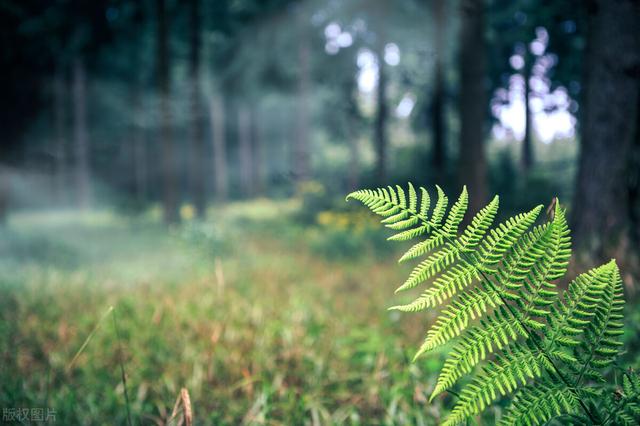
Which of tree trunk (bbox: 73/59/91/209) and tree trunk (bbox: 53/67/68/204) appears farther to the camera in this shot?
tree trunk (bbox: 73/59/91/209)

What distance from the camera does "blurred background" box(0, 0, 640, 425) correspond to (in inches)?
92.8

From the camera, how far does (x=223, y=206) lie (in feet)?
67.9

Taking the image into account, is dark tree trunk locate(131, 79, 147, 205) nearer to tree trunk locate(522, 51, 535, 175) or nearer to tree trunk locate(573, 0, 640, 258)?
tree trunk locate(522, 51, 535, 175)

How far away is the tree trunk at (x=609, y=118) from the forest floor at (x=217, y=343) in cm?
204

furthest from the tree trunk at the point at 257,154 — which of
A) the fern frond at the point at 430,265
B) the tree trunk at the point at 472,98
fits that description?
the fern frond at the point at 430,265

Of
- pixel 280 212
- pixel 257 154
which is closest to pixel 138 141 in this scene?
pixel 257 154

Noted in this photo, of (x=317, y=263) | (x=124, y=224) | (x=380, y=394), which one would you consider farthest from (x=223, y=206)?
(x=380, y=394)

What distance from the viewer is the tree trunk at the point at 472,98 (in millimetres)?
6629

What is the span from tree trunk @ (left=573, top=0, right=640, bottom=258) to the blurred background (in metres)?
0.01

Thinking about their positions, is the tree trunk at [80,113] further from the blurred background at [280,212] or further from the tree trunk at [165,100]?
the tree trunk at [165,100]

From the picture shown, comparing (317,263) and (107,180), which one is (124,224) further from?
(107,180)

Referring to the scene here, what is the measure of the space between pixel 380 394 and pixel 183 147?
3239 cm

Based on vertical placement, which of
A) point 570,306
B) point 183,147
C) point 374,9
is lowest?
point 570,306

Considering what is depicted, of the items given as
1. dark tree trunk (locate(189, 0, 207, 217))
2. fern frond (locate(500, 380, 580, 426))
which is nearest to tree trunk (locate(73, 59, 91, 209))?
dark tree trunk (locate(189, 0, 207, 217))
